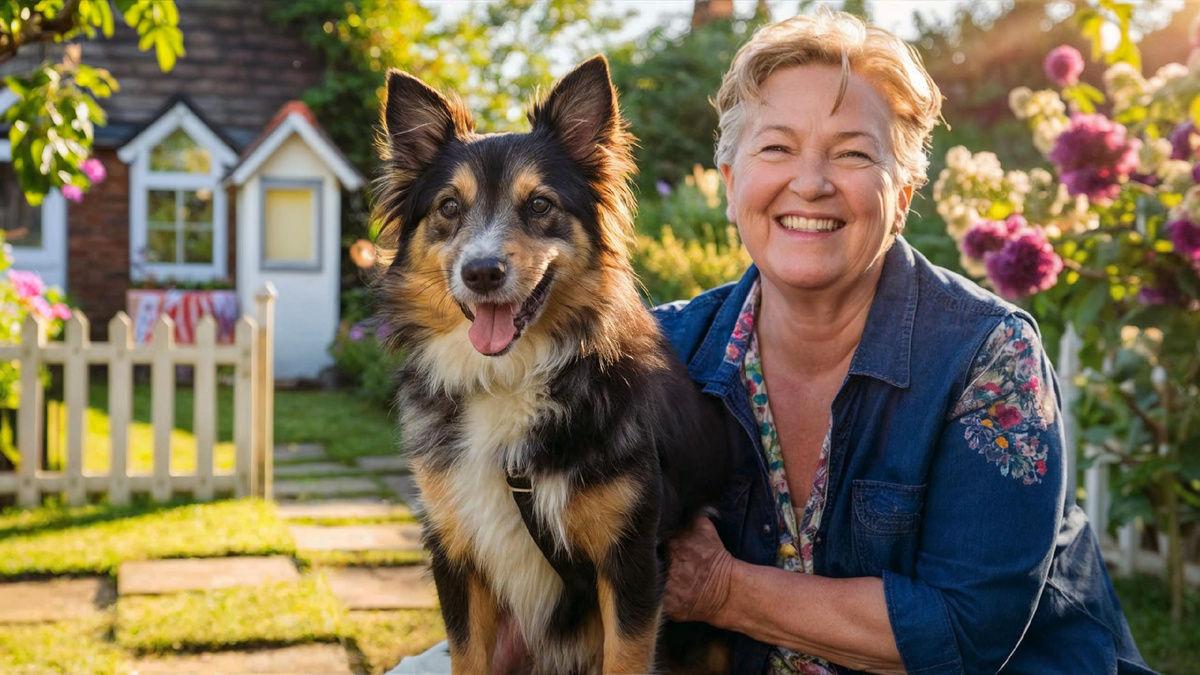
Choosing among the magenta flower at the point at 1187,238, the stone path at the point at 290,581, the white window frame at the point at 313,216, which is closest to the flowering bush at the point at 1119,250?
the magenta flower at the point at 1187,238

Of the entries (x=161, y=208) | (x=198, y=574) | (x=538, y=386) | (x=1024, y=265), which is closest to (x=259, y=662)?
(x=198, y=574)

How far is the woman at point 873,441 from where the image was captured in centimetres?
223

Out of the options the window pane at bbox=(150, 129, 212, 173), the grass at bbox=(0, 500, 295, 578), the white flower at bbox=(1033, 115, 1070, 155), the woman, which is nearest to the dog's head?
the woman

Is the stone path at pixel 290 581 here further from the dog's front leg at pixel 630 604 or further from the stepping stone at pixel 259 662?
the dog's front leg at pixel 630 604

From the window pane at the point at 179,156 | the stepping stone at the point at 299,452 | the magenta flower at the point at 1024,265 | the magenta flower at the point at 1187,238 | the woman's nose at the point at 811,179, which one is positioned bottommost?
the stepping stone at the point at 299,452

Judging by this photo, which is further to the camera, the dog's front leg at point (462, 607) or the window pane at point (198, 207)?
the window pane at point (198, 207)

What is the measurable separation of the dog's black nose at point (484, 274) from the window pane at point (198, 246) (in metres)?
11.8

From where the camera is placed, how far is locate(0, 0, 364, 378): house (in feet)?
40.3

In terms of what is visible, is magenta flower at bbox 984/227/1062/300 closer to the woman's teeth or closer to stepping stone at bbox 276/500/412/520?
the woman's teeth

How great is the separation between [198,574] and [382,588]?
2.79ft

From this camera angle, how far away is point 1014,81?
1499 centimetres

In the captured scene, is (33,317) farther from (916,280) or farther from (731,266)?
(916,280)

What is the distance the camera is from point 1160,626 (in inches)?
163

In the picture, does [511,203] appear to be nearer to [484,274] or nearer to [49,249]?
[484,274]
